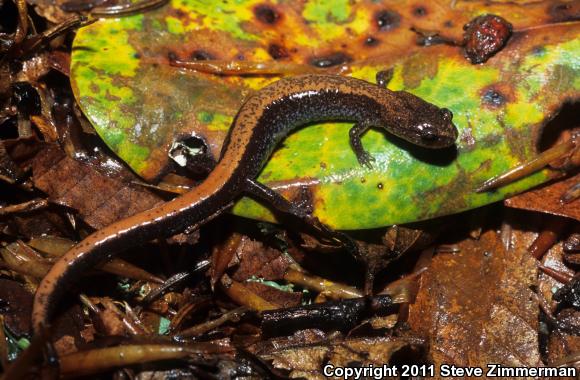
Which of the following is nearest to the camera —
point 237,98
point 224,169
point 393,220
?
point 393,220

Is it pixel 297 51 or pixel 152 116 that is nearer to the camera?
pixel 152 116

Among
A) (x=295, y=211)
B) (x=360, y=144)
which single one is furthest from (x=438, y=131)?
(x=295, y=211)

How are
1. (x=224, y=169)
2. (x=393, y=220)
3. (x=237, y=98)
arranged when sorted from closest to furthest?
(x=393, y=220)
(x=224, y=169)
(x=237, y=98)

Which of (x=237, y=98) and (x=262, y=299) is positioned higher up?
(x=237, y=98)

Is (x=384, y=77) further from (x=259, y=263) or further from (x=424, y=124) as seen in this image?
(x=259, y=263)

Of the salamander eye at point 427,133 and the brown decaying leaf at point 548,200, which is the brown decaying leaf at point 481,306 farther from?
the salamander eye at point 427,133

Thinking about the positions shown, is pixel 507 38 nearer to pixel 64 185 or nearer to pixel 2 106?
pixel 64 185

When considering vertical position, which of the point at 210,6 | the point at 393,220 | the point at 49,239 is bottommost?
the point at 49,239

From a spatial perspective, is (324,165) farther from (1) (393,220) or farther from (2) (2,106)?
(2) (2,106)

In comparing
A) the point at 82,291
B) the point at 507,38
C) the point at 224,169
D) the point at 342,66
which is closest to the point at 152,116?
the point at 224,169
